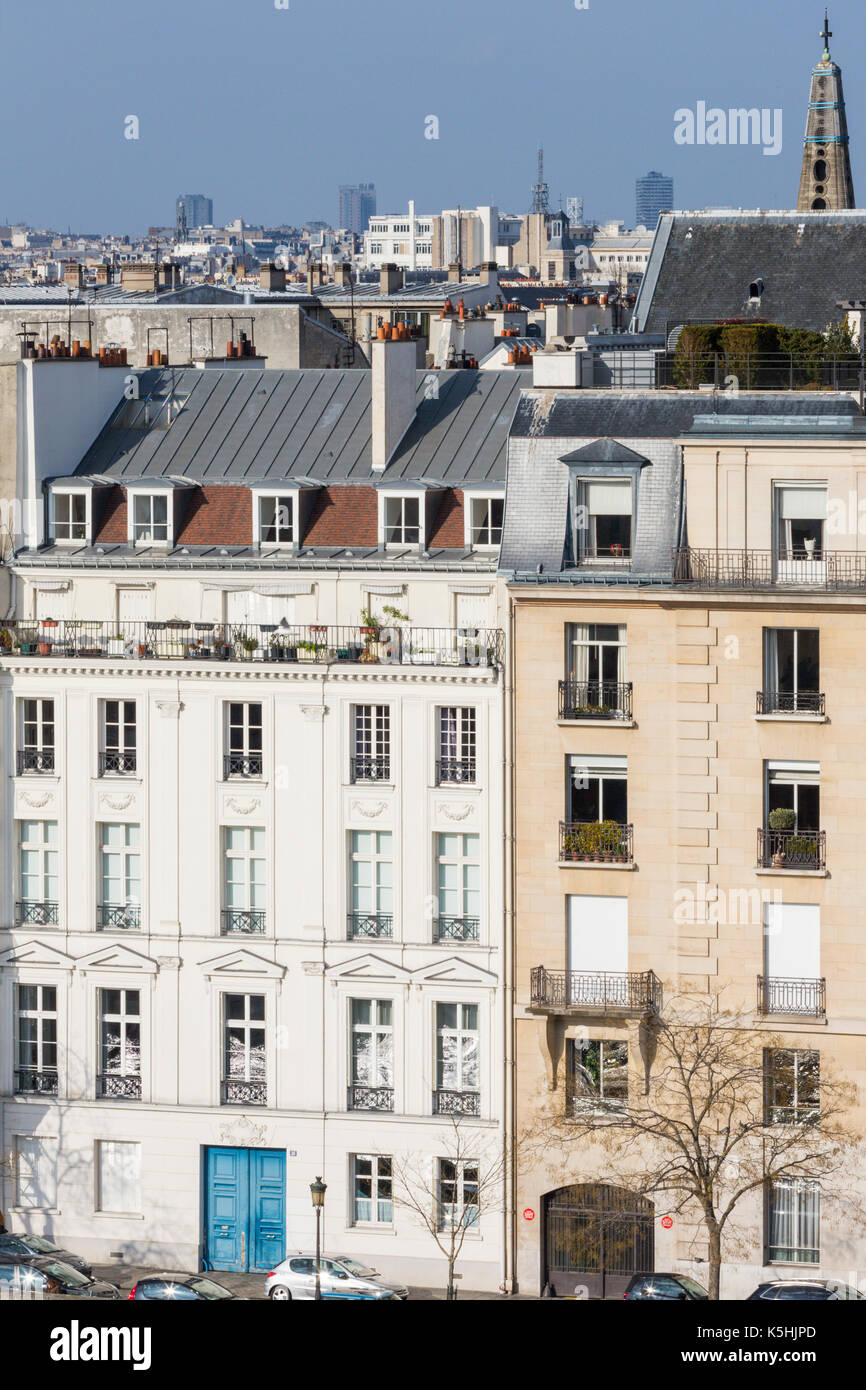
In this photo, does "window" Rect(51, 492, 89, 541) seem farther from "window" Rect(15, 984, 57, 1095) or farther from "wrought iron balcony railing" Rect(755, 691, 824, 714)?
"wrought iron balcony railing" Rect(755, 691, 824, 714)

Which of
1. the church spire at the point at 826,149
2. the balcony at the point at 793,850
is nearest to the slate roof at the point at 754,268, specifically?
the balcony at the point at 793,850

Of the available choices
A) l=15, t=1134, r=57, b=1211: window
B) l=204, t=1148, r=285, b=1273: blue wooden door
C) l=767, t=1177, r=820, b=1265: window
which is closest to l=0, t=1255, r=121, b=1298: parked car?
l=204, t=1148, r=285, b=1273: blue wooden door

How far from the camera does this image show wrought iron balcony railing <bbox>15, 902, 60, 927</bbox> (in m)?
53.9

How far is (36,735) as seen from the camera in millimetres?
54031

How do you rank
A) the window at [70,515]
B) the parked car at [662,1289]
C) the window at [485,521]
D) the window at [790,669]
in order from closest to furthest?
1. the parked car at [662,1289]
2. the window at [790,669]
3. the window at [485,521]
4. the window at [70,515]

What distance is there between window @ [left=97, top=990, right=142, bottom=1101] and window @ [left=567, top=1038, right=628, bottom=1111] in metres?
9.44

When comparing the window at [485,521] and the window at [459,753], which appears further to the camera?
the window at [485,521]

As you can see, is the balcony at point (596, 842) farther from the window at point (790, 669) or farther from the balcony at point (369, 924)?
the balcony at point (369, 924)

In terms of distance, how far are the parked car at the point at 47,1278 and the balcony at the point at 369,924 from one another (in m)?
8.52

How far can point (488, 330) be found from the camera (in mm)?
79250

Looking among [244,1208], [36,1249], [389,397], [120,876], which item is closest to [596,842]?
[120,876]

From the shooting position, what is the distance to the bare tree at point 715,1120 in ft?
159

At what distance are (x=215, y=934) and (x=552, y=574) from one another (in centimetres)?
1040

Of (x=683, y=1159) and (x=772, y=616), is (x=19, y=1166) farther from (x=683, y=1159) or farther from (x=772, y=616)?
(x=772, y=616)
